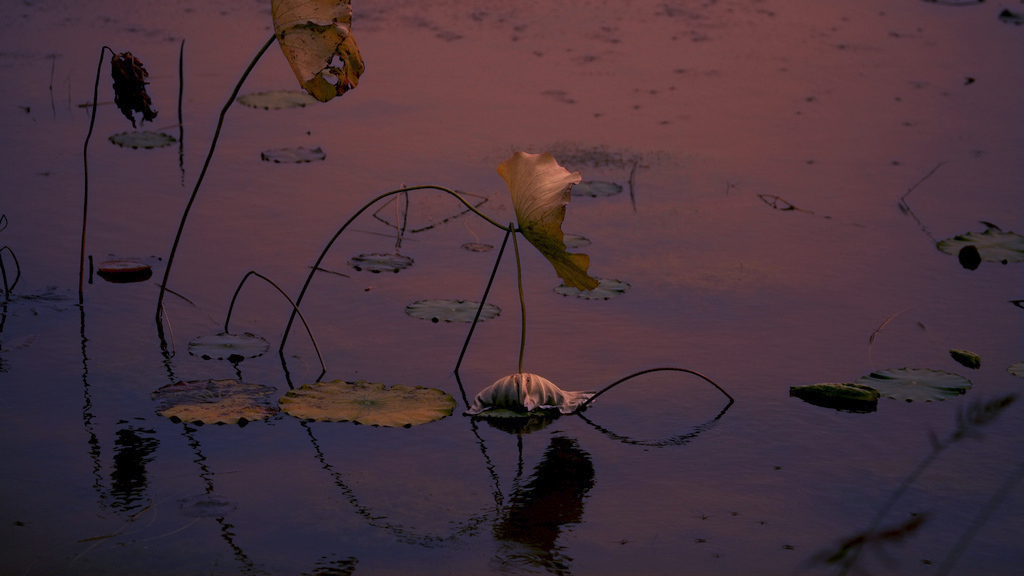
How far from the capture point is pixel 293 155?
3.70 meters

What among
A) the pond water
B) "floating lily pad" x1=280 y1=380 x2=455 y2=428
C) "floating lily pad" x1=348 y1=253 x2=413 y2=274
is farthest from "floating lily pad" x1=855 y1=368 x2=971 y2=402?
"floating lily pad" x1=348 y1=253 x2=413 y2=274

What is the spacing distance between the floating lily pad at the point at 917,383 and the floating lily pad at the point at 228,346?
1.41 metres

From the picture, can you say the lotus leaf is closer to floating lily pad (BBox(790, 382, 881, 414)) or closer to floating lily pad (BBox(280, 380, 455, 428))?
floating lily pad (BBox(280, 380, 455, 428))

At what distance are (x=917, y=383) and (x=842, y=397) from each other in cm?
20

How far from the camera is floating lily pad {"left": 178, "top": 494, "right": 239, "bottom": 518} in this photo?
1.70 meters

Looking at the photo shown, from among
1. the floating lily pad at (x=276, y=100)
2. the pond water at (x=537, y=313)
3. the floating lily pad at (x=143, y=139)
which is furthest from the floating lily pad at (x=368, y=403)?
the floating lily pad at (x=276, y=100)

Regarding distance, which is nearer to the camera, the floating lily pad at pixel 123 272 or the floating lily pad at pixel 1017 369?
the floating lily pad at pixel 1017 369

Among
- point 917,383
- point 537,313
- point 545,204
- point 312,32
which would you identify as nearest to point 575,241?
point 537,313

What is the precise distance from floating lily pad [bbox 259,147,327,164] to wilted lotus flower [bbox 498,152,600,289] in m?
1.78

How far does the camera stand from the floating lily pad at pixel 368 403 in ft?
6.38

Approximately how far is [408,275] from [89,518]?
1.29 meters

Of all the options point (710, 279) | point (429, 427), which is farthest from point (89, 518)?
point (710, 279)

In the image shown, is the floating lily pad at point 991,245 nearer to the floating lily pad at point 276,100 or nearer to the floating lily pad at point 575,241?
the floating lily pad at point 575,241

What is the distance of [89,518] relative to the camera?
1.67 metres
